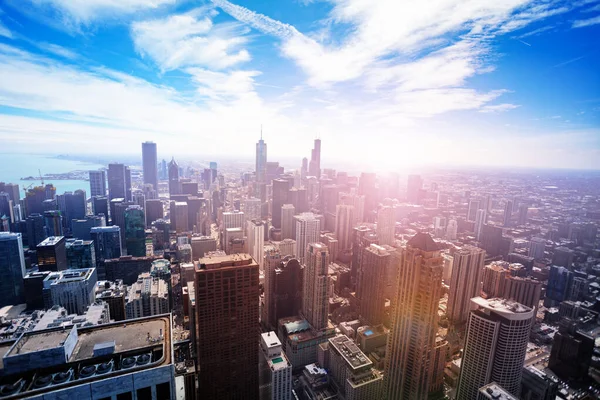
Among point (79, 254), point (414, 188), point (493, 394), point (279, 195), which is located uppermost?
point (414, 188)

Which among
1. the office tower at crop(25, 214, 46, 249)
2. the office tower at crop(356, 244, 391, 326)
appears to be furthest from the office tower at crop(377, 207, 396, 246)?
the office tower at crop(25, 214, 46, 249)

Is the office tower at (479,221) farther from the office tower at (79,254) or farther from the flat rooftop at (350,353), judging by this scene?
the office tower at (79,254)

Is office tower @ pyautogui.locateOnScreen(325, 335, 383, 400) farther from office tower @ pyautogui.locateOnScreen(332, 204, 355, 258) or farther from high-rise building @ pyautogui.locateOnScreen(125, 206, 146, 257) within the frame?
high-rise building @ pyautogui.locateOnScreen(125, 206, 146, 257)

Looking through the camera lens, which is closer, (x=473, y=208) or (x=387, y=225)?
(x=387, y=225)

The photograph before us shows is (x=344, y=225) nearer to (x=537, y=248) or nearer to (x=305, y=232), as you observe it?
(x=305, y=232)

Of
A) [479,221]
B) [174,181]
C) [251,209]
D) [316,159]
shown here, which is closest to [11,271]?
[251,209]

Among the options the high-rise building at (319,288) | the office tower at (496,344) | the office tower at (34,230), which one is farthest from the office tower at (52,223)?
the office tower at (496,344)
